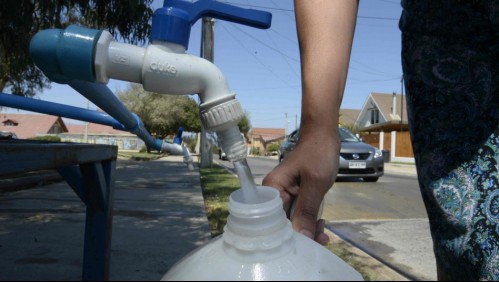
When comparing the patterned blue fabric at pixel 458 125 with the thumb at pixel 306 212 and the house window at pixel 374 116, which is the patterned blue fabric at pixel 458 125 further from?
the house window at pixel 374 116

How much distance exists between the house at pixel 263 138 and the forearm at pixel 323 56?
63238 mm

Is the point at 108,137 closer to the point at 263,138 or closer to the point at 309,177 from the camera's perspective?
the point at 263,138

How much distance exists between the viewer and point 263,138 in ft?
249

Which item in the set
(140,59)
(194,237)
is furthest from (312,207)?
(194,237)

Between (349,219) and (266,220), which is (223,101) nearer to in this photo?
(266,220)

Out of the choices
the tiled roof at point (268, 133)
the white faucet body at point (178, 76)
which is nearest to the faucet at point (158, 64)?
the white faucet body at point (178, 76)

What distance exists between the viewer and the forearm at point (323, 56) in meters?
0.80

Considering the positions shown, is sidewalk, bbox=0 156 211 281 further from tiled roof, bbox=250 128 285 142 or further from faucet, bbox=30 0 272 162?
tiled roof, bbox=250 128 285 142

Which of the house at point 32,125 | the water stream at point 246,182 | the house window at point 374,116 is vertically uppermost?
the house window at point 374,116

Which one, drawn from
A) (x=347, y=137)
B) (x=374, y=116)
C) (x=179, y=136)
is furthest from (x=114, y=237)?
(x=374, y=116)

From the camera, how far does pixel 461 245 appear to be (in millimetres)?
920

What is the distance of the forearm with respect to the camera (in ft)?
2.63

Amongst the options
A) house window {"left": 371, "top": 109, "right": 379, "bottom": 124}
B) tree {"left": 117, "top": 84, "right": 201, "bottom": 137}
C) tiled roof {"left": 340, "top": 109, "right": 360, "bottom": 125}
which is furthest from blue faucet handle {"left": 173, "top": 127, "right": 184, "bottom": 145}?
tiled roof {"left": 340, "top": 109, "right": 360, "bottom": 125}

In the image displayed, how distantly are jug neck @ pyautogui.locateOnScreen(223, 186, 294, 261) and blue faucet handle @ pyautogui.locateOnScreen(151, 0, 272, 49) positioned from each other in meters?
0.23
